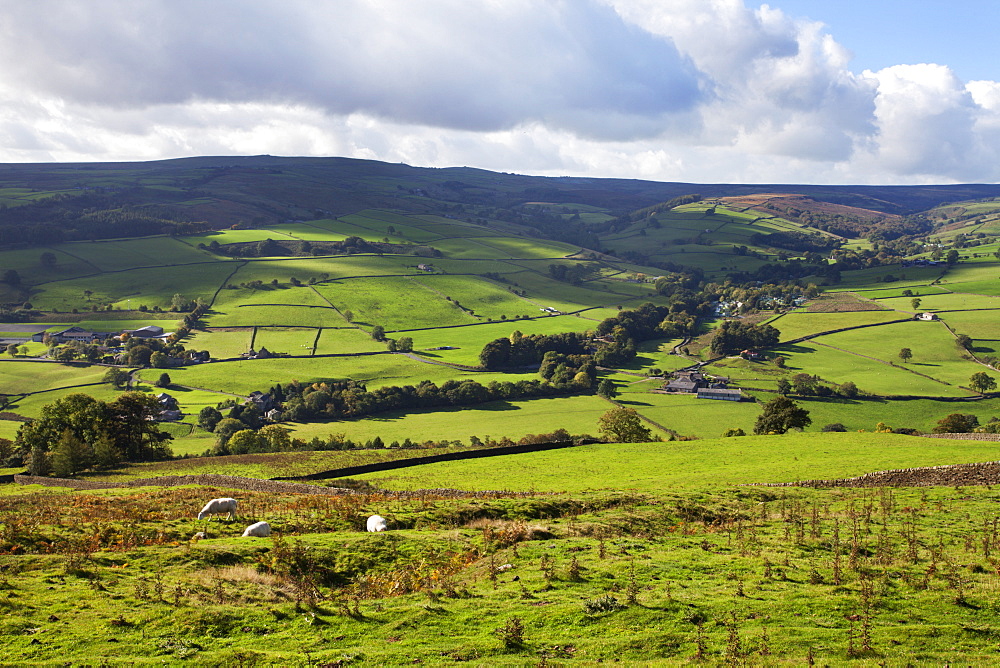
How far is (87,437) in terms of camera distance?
2362 inches

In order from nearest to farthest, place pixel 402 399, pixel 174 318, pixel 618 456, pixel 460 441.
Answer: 1. pixel 618 456
2. pixel 460 441
3. pixel 402 399
4. pixel 174 318

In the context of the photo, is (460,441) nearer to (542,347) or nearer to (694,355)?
(542,347)

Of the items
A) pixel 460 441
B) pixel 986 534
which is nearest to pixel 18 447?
pixel 460 441

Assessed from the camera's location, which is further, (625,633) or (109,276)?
(109,276)

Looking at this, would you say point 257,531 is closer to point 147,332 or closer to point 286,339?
point 286,339

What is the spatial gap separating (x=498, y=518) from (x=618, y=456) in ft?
82.5

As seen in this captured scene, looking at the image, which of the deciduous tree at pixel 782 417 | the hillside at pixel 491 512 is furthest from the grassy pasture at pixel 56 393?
the deciduous tree at pixel 782 417

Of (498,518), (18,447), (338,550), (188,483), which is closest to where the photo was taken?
(338,550)

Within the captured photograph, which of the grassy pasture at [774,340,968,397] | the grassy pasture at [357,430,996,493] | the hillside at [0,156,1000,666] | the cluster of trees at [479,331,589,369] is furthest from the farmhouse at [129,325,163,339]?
the grassy pasture at [774,340,968,397]

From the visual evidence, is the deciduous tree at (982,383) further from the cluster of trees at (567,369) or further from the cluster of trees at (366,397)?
the cluster of trees at (366,397)

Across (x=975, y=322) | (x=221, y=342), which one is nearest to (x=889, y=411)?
(x=975, y=322)

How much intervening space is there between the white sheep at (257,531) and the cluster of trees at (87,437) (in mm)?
37868

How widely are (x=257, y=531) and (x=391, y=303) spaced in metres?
150

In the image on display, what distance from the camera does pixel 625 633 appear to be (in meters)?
15.3
